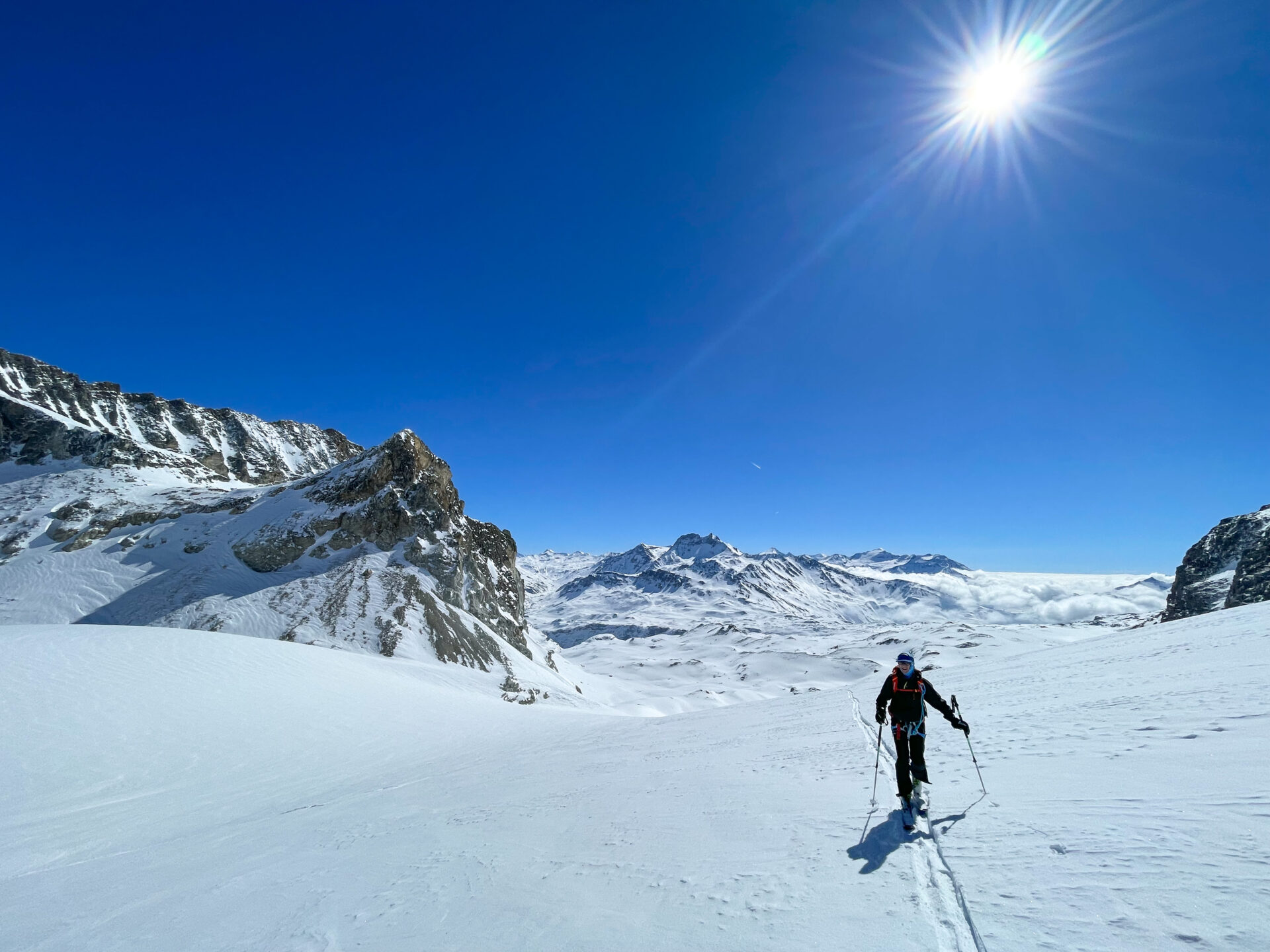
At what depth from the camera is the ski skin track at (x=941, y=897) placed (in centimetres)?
400

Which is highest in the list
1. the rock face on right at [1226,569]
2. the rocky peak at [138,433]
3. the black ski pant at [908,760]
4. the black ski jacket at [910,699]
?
the rocky peak at [138,433]

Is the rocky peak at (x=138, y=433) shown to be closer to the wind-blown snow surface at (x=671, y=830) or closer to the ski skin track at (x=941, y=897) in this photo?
the wind-blown snow surface at (x=671, y=830)

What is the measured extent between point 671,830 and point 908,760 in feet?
11.6

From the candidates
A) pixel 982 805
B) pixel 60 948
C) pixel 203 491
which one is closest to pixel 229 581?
pixel 203 491

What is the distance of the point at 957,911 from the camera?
4410 millimetres

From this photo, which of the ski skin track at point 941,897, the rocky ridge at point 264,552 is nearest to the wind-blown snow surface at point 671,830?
the ski skin track at point 941,897

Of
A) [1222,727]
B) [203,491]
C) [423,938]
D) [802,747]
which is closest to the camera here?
[423,938]

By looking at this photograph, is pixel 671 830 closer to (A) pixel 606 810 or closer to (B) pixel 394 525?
(A) pixel 606 810

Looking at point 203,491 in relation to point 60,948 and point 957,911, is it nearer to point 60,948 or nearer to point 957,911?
point 60,948

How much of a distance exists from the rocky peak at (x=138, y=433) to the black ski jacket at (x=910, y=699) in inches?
4408

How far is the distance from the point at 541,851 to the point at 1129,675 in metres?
16.4

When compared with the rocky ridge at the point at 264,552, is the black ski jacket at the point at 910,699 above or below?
below

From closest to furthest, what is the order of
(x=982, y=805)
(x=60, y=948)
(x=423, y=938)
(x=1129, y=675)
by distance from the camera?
1. (x=423, y=938)
2. (x=60, y=948)
3. (x=982, y=805)
4. (x=1129, y=675)

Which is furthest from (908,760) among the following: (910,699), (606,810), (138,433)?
(138,433)
